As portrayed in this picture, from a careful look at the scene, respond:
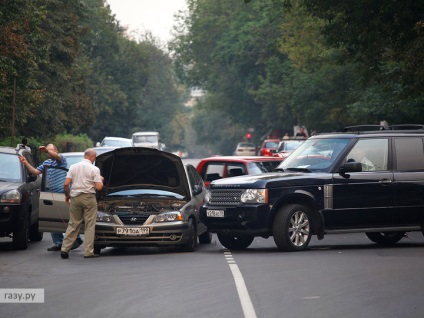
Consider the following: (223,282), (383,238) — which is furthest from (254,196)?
(223,282)

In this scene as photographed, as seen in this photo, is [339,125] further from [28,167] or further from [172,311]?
[172,311]

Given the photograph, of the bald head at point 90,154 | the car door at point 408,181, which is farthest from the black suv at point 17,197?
the car door at point 408,181

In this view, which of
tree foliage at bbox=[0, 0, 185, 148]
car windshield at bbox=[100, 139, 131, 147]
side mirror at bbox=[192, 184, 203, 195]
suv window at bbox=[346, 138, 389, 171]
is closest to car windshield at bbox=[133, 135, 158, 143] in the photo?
tree foliage at bbox=[0, 0, 185, 148]

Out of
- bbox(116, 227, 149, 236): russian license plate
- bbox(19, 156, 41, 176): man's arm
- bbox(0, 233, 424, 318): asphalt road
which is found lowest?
bbox(0, 233, 424, 318): asphalt road

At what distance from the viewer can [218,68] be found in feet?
345

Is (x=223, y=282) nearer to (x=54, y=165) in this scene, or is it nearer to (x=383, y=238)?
(x=54, y=165)

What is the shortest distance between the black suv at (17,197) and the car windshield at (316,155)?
4643 millimetres

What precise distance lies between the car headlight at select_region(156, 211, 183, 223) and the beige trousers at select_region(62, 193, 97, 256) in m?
1.11

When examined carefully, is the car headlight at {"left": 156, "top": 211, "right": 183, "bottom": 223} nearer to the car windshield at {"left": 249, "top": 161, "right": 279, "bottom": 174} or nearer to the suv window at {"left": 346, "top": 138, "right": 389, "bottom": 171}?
the suv window at {"left": 346, "top": 138, "right": 389, "bottom": 171}

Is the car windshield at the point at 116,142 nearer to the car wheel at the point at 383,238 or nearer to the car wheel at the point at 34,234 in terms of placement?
the car wheel at the point at 34,234

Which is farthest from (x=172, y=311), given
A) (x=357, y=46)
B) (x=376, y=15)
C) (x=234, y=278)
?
(x=357, y=46)

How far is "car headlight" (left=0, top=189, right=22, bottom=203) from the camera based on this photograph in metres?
20.1

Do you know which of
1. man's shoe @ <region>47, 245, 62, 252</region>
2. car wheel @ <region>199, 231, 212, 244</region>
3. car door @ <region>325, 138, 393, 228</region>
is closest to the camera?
car door @ <region>325, 138, 393, 228</region>

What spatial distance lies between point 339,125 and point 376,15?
119ft
